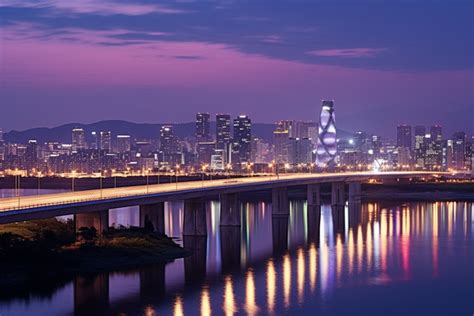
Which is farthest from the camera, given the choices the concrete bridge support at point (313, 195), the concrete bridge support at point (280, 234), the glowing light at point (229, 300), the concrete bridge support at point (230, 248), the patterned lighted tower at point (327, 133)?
the patterned lighted tower at point (327, 133)

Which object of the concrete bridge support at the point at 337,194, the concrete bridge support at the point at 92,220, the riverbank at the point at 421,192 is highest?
the concrete bridge support at the point at 92,220

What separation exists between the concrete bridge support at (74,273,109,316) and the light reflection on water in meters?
0.05

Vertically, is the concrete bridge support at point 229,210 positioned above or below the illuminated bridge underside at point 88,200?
below

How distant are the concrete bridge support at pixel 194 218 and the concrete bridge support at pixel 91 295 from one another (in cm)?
2092

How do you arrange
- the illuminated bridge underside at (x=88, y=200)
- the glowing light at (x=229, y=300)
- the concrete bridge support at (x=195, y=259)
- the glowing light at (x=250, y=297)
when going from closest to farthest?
1. the glowing light at (x=229, y=300)
2. the glowing light at (x=250, y=297)
3. the illuminated bridge underside at (x=88, y=200)
4. the concrete bridge support at (x=195, y=259)

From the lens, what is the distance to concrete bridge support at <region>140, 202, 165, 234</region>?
225 feet

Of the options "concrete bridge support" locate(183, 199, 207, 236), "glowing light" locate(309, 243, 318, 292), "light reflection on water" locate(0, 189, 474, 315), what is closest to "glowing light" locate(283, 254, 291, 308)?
"light reflection on water" locate(0, 189, 474, 315)

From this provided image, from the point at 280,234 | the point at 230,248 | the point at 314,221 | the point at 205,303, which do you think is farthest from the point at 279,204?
the point at 205,303

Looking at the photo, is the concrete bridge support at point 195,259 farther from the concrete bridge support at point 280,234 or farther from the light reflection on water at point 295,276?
the concrete bridge support at point 280,234

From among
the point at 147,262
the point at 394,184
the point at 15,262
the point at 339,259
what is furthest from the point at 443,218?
the point at 394,184

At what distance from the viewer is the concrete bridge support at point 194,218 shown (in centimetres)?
7306

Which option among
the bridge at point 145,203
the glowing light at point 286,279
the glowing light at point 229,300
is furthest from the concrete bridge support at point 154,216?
the glowing light at point 229,300

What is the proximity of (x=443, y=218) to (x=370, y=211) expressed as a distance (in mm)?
14151

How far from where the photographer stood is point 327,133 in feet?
614
